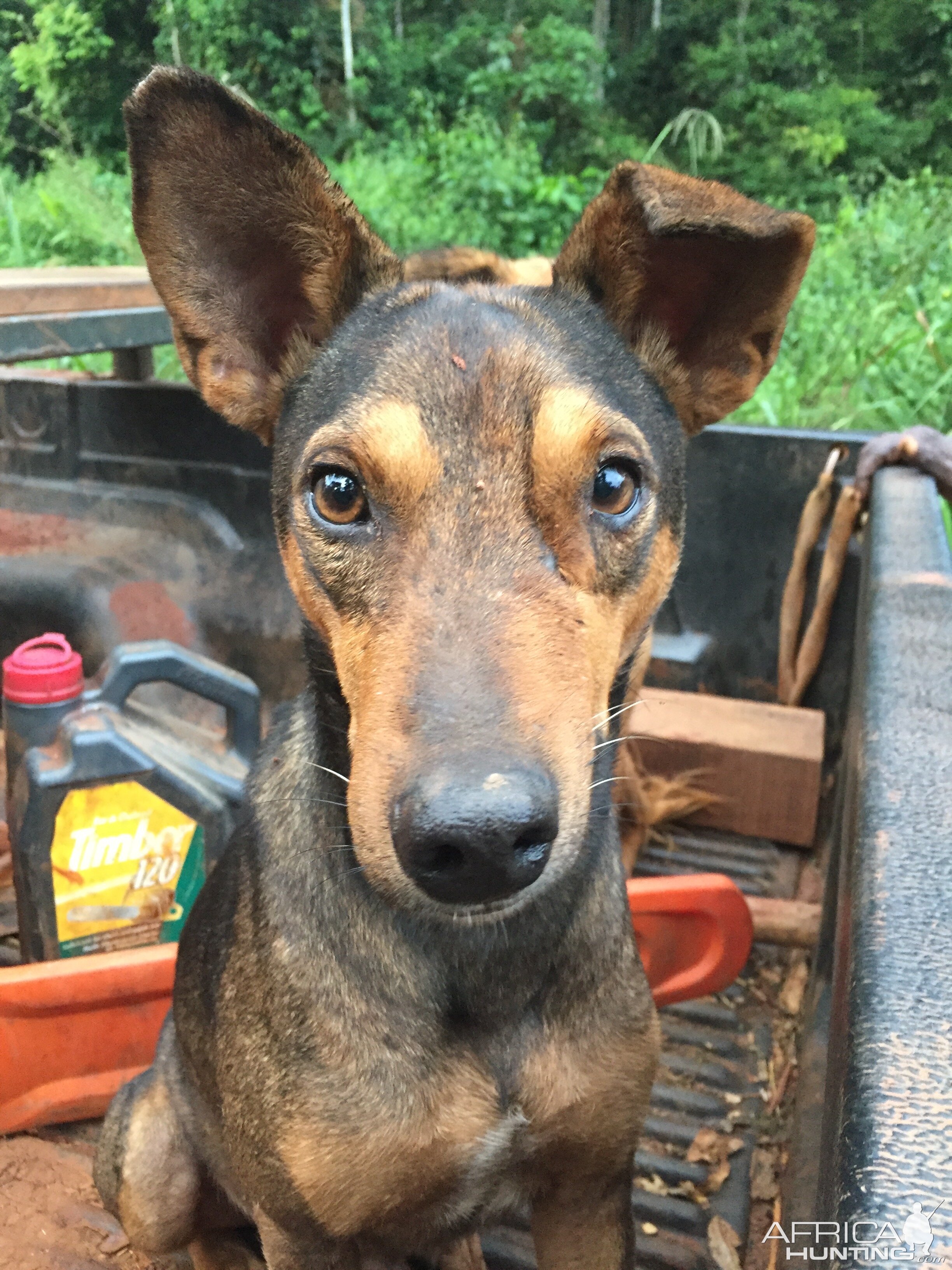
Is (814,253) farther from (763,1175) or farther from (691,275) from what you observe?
(763,1175)

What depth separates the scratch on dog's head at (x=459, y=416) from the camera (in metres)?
1.21

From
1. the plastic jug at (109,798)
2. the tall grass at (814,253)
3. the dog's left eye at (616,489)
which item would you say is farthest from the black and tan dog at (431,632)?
the tall grass at (814,253)

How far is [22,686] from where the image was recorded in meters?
2.47

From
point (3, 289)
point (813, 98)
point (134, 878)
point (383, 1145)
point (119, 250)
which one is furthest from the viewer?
point (813, 98)

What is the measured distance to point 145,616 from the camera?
4.00 m

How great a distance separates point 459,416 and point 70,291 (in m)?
2.42

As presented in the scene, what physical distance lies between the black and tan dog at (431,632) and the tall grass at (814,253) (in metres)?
1.68

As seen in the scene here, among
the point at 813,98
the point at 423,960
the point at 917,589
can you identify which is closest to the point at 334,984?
the point at 423,960

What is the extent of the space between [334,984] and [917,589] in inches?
45.2

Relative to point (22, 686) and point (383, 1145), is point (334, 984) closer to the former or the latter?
point (383, 1145)

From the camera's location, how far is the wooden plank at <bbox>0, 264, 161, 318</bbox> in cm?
303

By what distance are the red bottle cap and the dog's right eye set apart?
129 cm

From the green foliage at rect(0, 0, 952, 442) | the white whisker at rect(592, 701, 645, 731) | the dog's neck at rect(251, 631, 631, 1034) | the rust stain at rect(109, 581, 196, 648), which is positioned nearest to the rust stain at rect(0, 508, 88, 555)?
the rust stain at rect(109, 581, 196, 648)

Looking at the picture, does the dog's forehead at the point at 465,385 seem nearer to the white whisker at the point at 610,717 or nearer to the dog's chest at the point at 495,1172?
the white whisker at the point at 610,717
